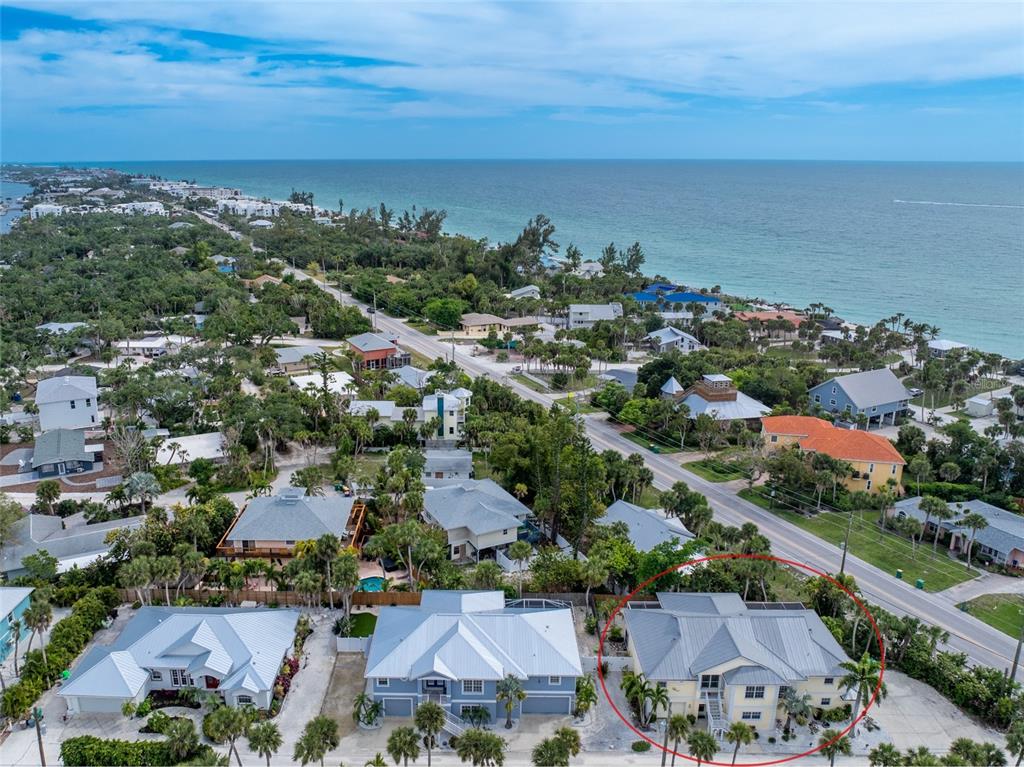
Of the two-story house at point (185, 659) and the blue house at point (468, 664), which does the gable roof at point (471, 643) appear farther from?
the two-story house at point (185, 659)

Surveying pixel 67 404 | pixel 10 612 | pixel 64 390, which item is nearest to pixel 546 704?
pixel 10 612

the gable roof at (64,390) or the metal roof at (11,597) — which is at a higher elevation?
the gable roof at (64,390)

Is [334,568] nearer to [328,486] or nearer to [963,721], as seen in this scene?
[328,486]

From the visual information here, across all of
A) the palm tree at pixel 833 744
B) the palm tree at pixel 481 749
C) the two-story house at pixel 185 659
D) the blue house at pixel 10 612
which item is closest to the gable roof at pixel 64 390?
the blue house at pixel 10 612

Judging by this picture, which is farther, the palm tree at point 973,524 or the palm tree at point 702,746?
the palm tree at point 973,524

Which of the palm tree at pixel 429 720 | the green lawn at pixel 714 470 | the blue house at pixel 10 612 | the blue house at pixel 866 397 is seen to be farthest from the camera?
the blue house at pixel 866 397

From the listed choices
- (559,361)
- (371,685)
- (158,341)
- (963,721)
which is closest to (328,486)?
(371,685)

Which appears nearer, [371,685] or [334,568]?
[371,685]
